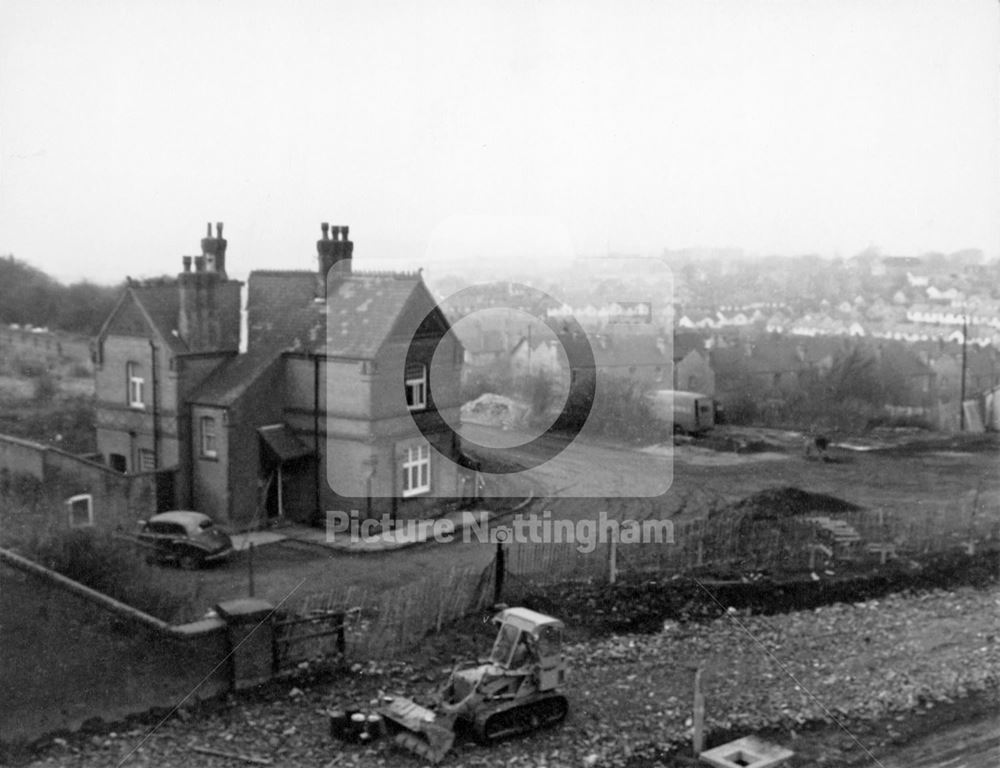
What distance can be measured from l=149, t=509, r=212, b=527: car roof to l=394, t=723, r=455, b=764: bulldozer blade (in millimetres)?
6159

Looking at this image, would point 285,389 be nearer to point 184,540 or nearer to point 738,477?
point 184,540

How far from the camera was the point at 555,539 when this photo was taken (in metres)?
20.7

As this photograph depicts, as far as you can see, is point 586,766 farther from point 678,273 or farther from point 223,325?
point 678,273

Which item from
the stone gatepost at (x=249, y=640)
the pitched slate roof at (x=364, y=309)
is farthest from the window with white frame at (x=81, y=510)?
the pitched slate roof at (x=364, y=309)

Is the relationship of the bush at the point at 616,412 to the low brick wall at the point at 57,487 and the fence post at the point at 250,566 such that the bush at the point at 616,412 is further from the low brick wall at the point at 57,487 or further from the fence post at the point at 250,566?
the low brick wall at the point at 57,487

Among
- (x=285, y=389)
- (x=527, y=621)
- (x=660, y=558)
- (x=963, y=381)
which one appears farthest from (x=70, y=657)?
(x=963, y=381)

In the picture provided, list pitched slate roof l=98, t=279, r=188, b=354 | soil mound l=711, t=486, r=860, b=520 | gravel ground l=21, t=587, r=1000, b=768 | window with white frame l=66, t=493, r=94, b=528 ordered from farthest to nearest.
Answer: soil mound l=711, t=486, r=860, b=520, pitched slate roof l=98, t=279, r=188, b=354, window with white frame l=66, t=493, r=94, b=528, gravel ground l=21, t=587, r=1000, b=768

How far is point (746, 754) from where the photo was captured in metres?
12.7

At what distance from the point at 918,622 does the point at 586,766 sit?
8.69 meters

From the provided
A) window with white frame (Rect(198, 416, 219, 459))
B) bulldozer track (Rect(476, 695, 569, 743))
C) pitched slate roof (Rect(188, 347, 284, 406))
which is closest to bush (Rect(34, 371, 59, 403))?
pitched slate roof (Rect(188, 347, 284, 406))

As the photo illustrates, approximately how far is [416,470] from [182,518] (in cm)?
487

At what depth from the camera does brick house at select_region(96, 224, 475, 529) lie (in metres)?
17.3

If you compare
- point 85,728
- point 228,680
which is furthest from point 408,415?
point 85,728

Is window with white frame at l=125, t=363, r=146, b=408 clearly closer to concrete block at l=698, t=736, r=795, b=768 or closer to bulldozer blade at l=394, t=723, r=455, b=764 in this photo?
bulldozer blade at l=394, t=723, r=455, b=764
